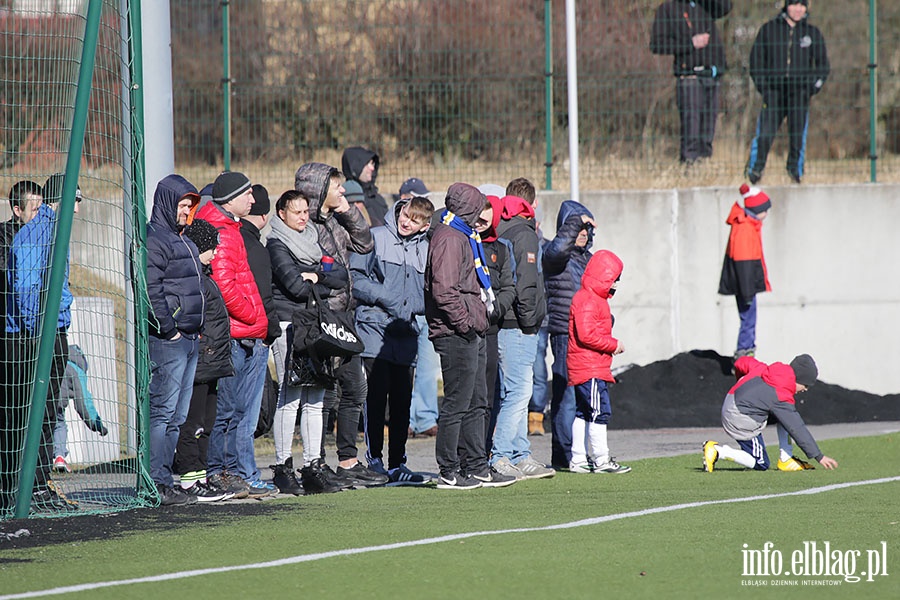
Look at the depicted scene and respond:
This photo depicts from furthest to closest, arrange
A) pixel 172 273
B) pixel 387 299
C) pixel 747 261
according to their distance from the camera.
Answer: pixel 747 261, pixel 387 299, pixel 172 273

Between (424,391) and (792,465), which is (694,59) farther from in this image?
(792,465)

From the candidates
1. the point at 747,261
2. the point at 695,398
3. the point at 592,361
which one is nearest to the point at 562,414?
the point at 592,361

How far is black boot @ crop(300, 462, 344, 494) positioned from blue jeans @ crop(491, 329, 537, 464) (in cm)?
136

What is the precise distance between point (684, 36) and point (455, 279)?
8.73 metres

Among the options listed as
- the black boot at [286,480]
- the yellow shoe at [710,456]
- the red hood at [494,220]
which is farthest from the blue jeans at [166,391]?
the yellow shoe at [710,456]

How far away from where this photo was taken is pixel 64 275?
8.61m

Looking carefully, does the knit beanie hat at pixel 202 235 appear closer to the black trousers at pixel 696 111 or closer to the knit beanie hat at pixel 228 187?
the knit beanie hat at pixel 228 187

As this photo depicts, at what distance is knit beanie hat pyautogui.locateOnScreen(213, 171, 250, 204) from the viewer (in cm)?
955

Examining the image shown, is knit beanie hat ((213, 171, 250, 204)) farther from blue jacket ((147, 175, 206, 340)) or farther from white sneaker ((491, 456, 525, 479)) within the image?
white sneaker ((491, 456, 525, 479))

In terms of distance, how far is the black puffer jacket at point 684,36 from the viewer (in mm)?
17312

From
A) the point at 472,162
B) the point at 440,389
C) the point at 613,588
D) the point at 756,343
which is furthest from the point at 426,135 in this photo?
the point at 613,588

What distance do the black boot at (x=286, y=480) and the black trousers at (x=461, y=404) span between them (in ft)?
3.12

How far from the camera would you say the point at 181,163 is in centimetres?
1753

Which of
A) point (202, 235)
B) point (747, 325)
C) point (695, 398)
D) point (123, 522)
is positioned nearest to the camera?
point (123, 522)
